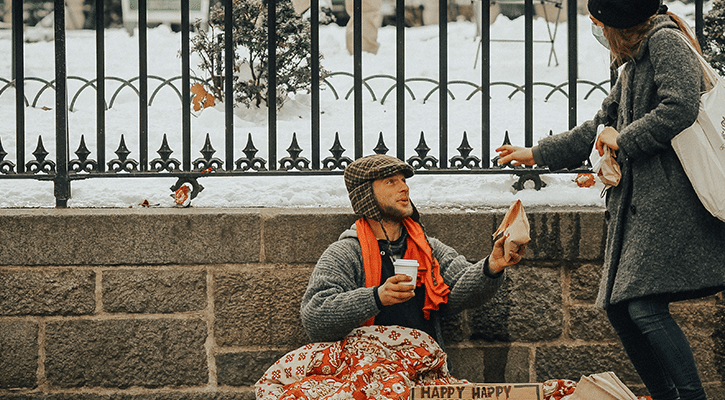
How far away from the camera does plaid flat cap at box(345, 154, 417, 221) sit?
3.17 metres

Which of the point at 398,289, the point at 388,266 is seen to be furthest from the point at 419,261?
the point at 398,289

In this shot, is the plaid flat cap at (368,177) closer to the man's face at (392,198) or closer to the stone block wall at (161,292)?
the man's face at (392,198)

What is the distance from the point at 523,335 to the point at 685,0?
717 centimetres

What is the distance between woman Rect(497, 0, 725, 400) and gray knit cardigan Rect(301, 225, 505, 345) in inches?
22.8

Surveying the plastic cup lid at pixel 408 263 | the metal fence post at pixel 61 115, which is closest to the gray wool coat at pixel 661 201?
the plastic cup lid at pixel 408 263

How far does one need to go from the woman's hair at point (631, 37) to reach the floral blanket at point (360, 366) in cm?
144

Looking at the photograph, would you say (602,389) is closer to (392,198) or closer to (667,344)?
(667,344)

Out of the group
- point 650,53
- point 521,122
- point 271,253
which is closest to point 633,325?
point 650,53

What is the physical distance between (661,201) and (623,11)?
72 centimetres

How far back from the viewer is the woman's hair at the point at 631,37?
2615mm

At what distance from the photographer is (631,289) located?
8.32 feet

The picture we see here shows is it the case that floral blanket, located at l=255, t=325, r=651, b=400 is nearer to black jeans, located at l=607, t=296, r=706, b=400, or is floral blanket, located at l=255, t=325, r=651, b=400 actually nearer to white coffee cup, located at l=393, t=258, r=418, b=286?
white coffee cup, located at l=393, t=258, r=418, b=286

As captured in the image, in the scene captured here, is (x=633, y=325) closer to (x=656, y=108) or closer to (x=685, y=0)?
(x=656, y=108)

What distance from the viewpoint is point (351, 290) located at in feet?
9.92
